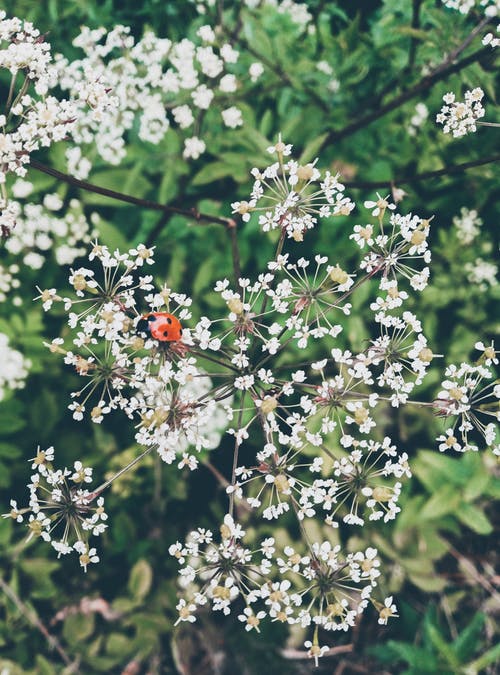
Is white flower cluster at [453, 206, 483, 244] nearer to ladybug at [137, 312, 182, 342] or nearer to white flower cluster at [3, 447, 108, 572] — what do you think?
ladybug at [137, 312, 182, 342]

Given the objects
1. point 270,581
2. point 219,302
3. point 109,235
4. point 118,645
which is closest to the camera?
point 270,581

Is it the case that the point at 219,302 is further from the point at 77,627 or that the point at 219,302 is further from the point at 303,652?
the point at 303,652

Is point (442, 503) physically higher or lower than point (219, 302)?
lower

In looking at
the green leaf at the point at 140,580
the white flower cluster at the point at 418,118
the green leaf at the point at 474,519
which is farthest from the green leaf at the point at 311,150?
the green leaf at the point at 140,580

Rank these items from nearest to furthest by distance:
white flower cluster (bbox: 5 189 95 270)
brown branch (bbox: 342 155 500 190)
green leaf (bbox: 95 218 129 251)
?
brown branch (bbox: 342 155 500 190), white flower cluster (bbox: 5 189 95 270), green leaf (bbox: 95 218 129 251)

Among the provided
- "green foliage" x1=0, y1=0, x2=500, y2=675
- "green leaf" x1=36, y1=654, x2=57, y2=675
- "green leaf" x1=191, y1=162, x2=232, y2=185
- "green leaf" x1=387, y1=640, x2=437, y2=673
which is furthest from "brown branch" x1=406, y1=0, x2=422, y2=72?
"green leaf" x1=36, y1=654, x2=57, y2=675

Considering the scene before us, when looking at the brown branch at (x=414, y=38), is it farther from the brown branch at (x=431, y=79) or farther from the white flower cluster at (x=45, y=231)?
the white flower cluster at (x=45, y=231)

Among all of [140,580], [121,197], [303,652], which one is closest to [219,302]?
[121,197]
